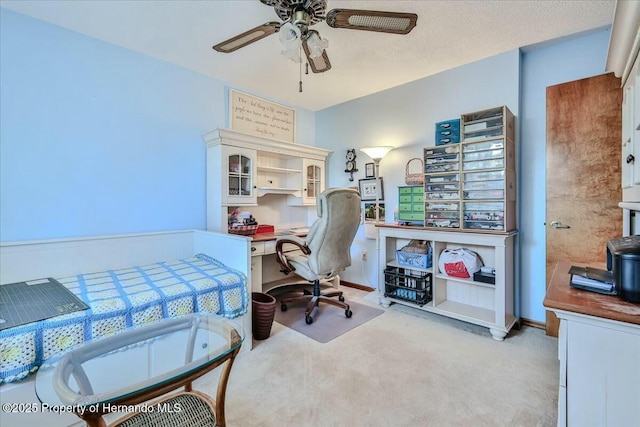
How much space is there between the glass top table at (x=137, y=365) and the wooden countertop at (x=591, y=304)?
1188 mm

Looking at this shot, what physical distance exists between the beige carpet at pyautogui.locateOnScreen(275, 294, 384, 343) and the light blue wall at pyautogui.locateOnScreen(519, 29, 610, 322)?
52.8 inches

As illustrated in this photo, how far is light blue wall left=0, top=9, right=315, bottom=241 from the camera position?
1988mm

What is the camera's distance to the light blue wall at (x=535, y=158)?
2379 millimetres

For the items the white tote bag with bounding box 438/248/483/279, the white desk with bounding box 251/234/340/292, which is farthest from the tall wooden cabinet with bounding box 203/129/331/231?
the white tote bag with bounding box 438/248/483/279

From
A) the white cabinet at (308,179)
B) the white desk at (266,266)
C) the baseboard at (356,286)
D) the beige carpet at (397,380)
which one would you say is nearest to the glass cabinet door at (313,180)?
the white cabinet at (308,179)

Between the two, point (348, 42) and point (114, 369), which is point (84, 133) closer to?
point (114, 369)

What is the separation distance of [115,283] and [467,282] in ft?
8.96

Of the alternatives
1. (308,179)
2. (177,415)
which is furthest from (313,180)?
(177,415)

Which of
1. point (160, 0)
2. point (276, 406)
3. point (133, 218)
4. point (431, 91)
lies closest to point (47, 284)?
point (133, 218)

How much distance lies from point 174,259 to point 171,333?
1.55 m

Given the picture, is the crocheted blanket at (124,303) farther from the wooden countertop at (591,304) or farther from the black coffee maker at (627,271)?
the black coffee maker at (627,271)

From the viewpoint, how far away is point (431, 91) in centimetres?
300

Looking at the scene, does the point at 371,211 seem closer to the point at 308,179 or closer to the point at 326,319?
the point at 308,179

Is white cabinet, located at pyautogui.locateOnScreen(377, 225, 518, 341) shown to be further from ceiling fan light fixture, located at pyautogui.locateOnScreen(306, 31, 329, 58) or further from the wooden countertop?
ceiling fan light fixture, located at pyautogui.locateOnScreen(306, 31, 329, 58)
